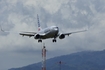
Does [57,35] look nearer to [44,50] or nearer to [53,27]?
[53,27]

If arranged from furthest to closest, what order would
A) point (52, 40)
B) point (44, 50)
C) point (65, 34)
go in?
point (44, 50)
point (65, 34)
point (52, 40)

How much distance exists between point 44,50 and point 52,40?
3091cm

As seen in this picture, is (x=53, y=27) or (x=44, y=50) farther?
(x=44, y=50)

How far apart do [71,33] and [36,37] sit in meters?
19.0

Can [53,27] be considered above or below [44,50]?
above

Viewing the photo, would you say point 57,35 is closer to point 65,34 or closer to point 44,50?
point 65,34

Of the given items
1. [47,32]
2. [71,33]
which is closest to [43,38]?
[47,32]

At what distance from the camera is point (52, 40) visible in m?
169

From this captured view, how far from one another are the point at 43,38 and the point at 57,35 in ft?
23.4

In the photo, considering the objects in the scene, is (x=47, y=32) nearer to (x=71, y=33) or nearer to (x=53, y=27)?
(x=53, y=27)

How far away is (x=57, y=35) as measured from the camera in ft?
561

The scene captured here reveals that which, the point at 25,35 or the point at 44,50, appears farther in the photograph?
the point at 44,50

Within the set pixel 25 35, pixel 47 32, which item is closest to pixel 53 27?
pixel 47 32

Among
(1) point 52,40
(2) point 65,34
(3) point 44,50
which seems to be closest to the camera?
(1) point 52,40
